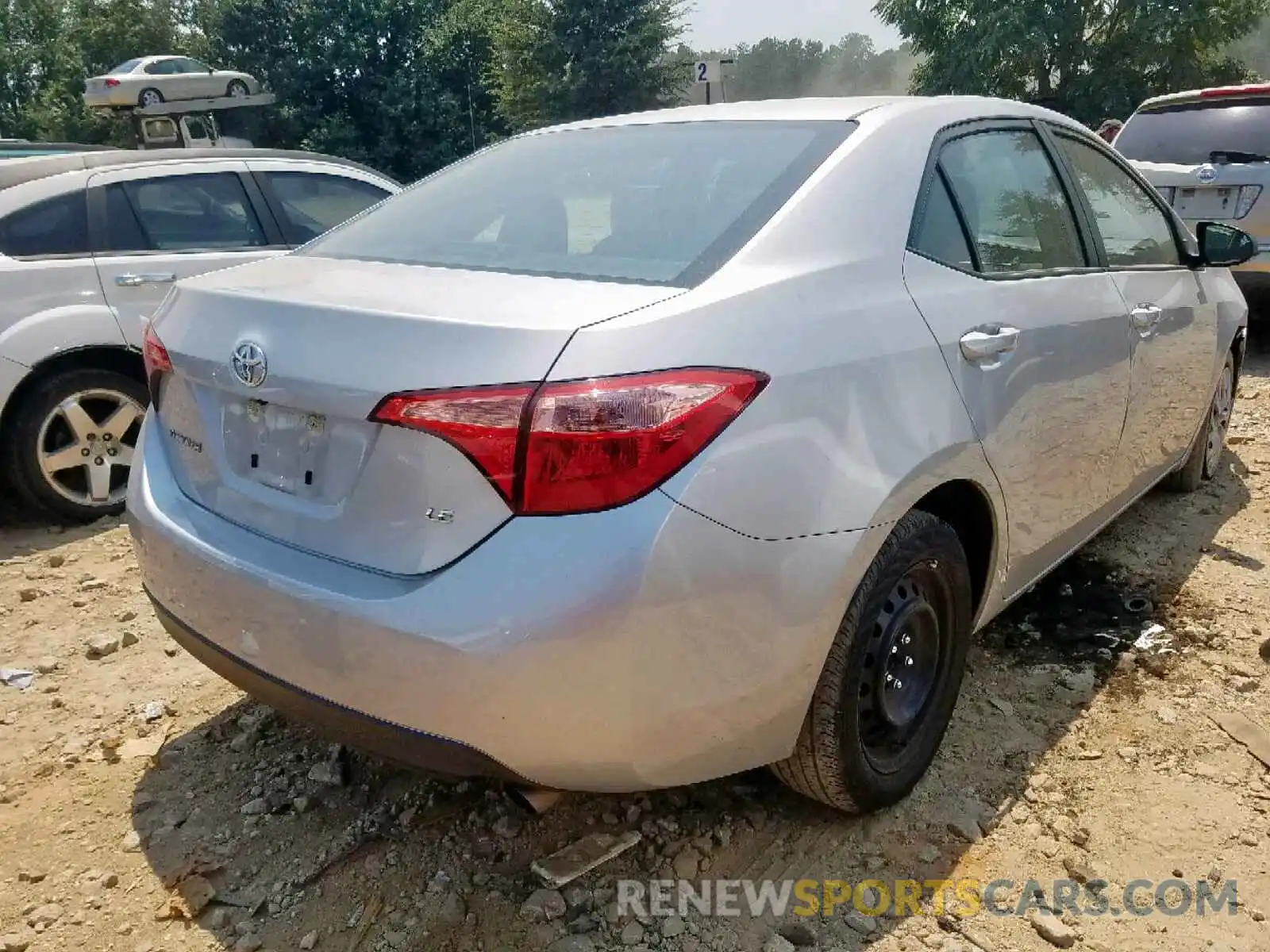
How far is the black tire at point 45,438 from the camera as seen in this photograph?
4363mm

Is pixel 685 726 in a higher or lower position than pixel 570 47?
lower

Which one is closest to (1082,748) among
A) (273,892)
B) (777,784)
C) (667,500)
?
(777,784)

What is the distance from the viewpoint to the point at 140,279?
15.4ft

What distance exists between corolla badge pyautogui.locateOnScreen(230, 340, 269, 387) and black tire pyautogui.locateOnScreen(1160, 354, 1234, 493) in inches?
148

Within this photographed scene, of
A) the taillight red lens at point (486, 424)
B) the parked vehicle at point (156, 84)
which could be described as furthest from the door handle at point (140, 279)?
the parked vehicle at point (156, 84)

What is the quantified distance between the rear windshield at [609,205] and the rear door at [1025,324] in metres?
0.39

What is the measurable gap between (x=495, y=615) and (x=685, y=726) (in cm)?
42

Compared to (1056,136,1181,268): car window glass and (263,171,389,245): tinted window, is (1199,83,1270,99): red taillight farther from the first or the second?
(263,171,389,245): tinted window

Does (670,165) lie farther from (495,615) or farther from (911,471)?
(495,615)

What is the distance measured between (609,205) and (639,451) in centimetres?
90

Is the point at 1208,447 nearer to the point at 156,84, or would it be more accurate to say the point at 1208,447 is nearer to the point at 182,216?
the point at 182,216

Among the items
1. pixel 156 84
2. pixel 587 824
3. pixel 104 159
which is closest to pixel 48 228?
pixel 104 159

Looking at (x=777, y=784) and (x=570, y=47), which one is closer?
(x=777, y=784)

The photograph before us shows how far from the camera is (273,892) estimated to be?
221cm
